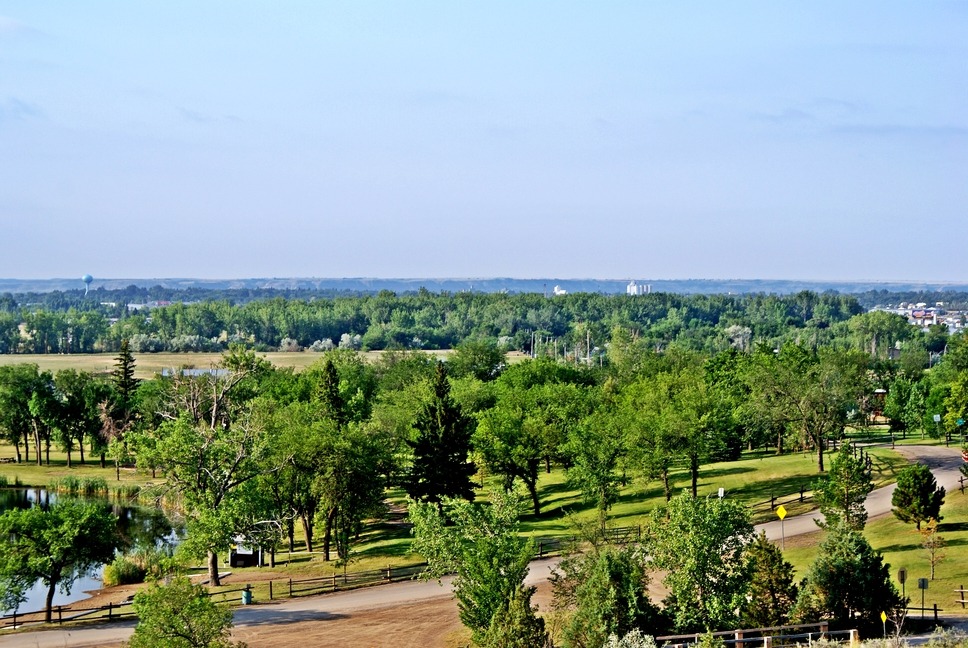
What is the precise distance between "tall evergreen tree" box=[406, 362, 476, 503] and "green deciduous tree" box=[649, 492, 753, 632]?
1052 inches

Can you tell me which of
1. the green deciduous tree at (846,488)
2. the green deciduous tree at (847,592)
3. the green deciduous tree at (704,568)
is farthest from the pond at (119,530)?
the green deciduous tree at (846,488)

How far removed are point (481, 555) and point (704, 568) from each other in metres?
7.47

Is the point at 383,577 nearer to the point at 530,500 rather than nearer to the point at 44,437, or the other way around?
the point at 530,500

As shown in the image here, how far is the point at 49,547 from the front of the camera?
42.9 meters

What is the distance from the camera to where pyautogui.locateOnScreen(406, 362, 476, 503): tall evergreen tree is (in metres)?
59.7

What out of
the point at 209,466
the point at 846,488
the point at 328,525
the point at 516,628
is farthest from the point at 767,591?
the point at 209,466

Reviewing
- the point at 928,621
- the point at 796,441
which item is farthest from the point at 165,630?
the point at 796,441

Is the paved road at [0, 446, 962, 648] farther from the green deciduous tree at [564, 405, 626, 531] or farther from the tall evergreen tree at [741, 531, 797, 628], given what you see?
the tall evergreen tree at [741, 531, 797, 628]

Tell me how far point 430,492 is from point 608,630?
28.3m

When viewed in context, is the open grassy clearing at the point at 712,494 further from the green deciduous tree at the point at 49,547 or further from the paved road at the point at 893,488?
the green deciduous tree at the point at 49,547

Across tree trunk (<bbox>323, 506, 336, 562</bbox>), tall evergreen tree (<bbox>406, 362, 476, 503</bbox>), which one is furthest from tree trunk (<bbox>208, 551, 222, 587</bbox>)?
tall evergreen tree (<bbox>406, 362, 476, 503</bbox>)

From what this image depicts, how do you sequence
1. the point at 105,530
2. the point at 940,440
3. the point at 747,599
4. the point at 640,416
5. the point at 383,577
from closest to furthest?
the point at 747,599 → the point at 105,530 → the point at 383,577 → the point at 640,416 → the point at 940,440

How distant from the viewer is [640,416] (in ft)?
211

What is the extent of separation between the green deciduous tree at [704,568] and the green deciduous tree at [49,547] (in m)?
24.3
